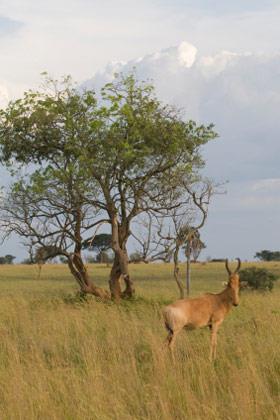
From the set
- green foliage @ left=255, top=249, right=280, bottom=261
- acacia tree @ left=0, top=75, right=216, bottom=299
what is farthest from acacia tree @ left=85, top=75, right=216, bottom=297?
green foliage @ left=255, top=249, right=280, bottom=261

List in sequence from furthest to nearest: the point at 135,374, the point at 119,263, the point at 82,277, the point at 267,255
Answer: the point at 267,255, the point at 82,277, the point at 119,263, the point at 135,374

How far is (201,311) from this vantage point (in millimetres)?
12562

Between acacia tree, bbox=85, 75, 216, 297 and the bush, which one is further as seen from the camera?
the bush

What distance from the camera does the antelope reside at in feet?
39.5

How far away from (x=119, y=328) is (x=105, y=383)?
5434mm

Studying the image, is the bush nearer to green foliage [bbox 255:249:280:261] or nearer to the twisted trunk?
the twisted trunk

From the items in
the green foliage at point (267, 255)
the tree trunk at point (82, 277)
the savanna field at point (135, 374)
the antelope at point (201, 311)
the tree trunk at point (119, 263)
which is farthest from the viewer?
the green foliage at point (267, 255)

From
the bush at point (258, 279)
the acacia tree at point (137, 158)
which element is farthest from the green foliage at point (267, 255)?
the acacia tree at point (137, 158)

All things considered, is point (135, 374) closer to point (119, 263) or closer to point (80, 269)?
point (119, 263)

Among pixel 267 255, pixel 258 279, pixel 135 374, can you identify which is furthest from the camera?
pixel 267 255

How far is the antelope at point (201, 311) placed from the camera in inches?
474

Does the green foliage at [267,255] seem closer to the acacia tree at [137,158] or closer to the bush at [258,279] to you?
the bush at [258,279]

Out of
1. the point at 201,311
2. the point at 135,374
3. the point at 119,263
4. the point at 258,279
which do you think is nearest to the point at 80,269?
the point at 119,263

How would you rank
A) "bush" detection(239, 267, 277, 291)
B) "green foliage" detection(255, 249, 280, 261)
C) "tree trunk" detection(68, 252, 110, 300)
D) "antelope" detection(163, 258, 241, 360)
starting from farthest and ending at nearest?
"green foliage" detection(255, 249, 280, 261)
"bush" detection(239, 267, 277, 291)
"tree trunk" detection(68, 252, 110, 300)
"antelope" detection(163, 258, 241, 360)
